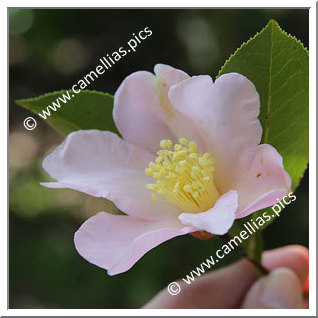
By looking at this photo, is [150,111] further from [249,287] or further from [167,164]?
[249,287]

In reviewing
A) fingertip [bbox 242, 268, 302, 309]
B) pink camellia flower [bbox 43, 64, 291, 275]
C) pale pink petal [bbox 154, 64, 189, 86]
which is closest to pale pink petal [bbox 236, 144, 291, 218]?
pink camellia flower [bbox 43, 64, 291, 275]

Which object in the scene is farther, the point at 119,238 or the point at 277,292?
the point at 277,292

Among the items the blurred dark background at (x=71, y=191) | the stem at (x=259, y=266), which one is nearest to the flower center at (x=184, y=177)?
the stem at (x=259, y=266)

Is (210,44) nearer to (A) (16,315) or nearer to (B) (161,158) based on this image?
(B) (161,158)

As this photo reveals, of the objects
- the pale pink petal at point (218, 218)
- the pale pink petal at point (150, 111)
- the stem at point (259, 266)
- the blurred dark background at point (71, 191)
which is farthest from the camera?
the blurred dark background at point (71, 191)

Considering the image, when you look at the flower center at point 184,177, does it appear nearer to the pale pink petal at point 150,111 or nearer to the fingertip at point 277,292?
the pale pink petal at point 150,111

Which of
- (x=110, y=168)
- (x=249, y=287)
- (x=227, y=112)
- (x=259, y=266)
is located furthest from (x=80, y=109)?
(x=249, y=287)
